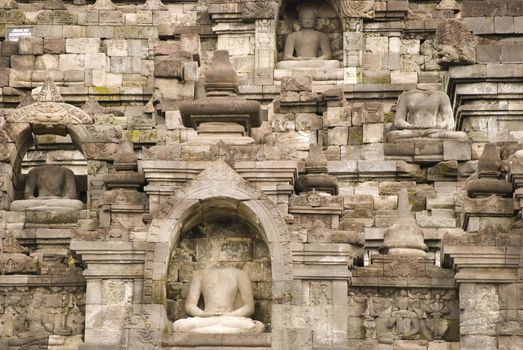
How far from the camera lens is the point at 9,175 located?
5331 cm

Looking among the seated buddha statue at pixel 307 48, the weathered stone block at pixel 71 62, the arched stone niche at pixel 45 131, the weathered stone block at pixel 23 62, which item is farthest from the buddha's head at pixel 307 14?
the arched stone niche at pixel 45 131

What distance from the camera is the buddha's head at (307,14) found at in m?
61.4

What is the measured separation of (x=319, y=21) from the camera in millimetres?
61750

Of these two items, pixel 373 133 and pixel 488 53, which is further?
pixel 488 53

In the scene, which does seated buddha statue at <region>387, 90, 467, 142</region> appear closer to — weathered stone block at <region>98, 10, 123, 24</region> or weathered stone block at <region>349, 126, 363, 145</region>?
weathered stone block at <region>349, 126, 363, 145</region>

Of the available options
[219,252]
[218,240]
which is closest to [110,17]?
[218,240]

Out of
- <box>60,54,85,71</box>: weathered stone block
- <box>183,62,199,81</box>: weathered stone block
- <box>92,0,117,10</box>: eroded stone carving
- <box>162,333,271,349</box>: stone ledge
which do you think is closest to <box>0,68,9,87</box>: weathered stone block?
→ <box>60,54,85,71</box>: weathered stone block

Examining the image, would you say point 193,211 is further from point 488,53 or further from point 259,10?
point 259,10

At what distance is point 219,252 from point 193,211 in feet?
3.76

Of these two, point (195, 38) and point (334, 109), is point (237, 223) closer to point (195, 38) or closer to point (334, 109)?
point (334, 109)

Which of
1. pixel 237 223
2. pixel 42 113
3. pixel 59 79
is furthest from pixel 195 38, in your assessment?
pixel 237 223

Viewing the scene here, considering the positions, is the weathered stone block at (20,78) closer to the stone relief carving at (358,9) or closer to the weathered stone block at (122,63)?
the weathered stone block at (122,63)

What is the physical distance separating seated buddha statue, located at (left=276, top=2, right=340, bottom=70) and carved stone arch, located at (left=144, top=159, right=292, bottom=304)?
14.1 metres

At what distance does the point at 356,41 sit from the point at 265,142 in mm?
9902
